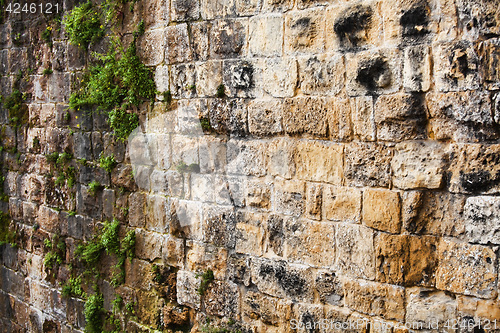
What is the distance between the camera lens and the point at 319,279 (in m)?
3.01

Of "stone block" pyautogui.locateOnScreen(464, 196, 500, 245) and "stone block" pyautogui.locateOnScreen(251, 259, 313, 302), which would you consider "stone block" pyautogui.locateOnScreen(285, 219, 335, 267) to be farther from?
"stone block" pyautogui.locateOnScreen(464, 196, 500, 245)

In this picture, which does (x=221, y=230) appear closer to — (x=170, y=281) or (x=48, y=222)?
(x=170, y=281)

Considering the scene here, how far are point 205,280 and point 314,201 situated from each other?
124 cm

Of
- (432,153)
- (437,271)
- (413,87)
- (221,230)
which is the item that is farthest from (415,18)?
(221,230)

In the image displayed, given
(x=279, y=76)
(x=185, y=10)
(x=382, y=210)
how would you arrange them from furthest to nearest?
(x=185, y=10), (x=279, y=76), (x=382, y=210)

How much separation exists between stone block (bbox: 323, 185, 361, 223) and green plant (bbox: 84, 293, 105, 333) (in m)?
2.94

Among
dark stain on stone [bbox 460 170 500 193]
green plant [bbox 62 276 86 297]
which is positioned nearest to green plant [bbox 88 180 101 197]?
green plant [bbox 62 276 86 297]

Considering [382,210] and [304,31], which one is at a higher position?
[304,31]

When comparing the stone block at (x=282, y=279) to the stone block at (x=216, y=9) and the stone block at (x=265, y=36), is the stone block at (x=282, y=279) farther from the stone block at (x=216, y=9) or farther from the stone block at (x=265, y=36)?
the stone block at (x=216, y=9)

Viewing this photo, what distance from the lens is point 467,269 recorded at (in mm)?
2428

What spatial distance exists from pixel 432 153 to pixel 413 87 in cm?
39

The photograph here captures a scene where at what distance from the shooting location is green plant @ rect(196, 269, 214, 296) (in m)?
3.67

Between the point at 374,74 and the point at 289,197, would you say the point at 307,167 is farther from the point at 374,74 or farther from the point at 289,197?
the point at 374,74

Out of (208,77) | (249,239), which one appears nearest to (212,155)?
(208,77)
